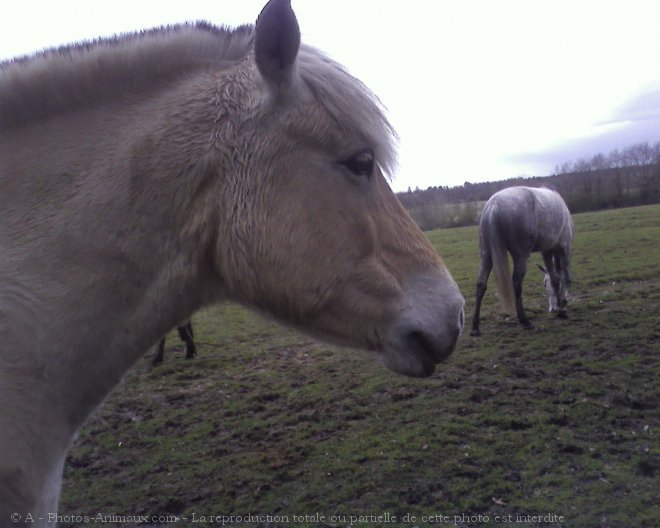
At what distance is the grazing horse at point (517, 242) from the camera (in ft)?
31.3

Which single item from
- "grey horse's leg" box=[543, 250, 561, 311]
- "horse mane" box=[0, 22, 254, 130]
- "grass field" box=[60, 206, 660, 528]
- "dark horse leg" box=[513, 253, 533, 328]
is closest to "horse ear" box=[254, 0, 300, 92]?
"horse mane" box=[0, 22, 254, 130]

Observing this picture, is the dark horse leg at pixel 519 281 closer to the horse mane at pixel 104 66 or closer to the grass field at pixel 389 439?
the grass field at pixel 389 439

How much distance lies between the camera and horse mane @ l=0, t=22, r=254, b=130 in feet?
6.15

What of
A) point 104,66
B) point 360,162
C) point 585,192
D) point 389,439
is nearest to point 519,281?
point 389,439

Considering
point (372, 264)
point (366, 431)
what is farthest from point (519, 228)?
point (372, 264)

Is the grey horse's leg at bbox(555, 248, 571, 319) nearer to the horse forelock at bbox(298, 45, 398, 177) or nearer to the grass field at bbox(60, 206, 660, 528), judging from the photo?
the grass field at bbox(60, 206, 660, 528)

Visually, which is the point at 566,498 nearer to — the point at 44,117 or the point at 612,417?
the point at 612,417

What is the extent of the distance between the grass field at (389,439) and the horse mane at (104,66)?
3.34ft

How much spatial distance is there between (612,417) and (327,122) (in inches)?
193

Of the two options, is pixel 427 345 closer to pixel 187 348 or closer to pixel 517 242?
Result: pixel 187 348

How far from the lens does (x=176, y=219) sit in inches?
71.3

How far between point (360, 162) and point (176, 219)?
2.41 feet

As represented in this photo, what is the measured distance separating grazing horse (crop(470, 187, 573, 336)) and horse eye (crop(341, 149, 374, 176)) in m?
7.78

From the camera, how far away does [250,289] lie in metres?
1.91
